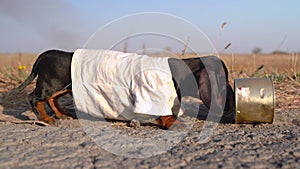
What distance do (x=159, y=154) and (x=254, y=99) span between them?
126 cm

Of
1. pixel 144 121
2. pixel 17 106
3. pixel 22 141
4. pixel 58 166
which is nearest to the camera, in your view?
pixel 58 166

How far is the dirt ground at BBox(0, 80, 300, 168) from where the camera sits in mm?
2334

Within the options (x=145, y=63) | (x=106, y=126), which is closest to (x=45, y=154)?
(x=106, y=126)

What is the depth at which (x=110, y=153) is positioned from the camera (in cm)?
259

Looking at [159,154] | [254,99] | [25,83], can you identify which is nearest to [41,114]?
[25,83]

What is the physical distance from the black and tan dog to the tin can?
16 centimetres

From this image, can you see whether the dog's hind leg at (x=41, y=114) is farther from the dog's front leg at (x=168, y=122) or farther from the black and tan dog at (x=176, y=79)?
the dog's front leg at (x=168, y=122)

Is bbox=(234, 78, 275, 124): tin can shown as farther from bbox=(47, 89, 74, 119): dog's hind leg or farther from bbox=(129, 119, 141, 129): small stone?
bbox=(47, 89, 74, 119): dog's hind leg

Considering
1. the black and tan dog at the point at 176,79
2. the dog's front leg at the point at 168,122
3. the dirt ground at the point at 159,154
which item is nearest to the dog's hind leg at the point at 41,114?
the black and tan dog at the point at 176,79

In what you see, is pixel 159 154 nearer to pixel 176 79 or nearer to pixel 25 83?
pixel 176 79

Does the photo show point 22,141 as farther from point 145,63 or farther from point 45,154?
point 145,63

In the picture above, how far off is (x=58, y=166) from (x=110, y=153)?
0.38 m

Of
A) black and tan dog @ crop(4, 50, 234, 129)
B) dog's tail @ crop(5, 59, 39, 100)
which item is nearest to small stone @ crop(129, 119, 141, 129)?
black and tan dog @ crop(4, 50, 234, 129)

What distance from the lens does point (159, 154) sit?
8.37 feet
